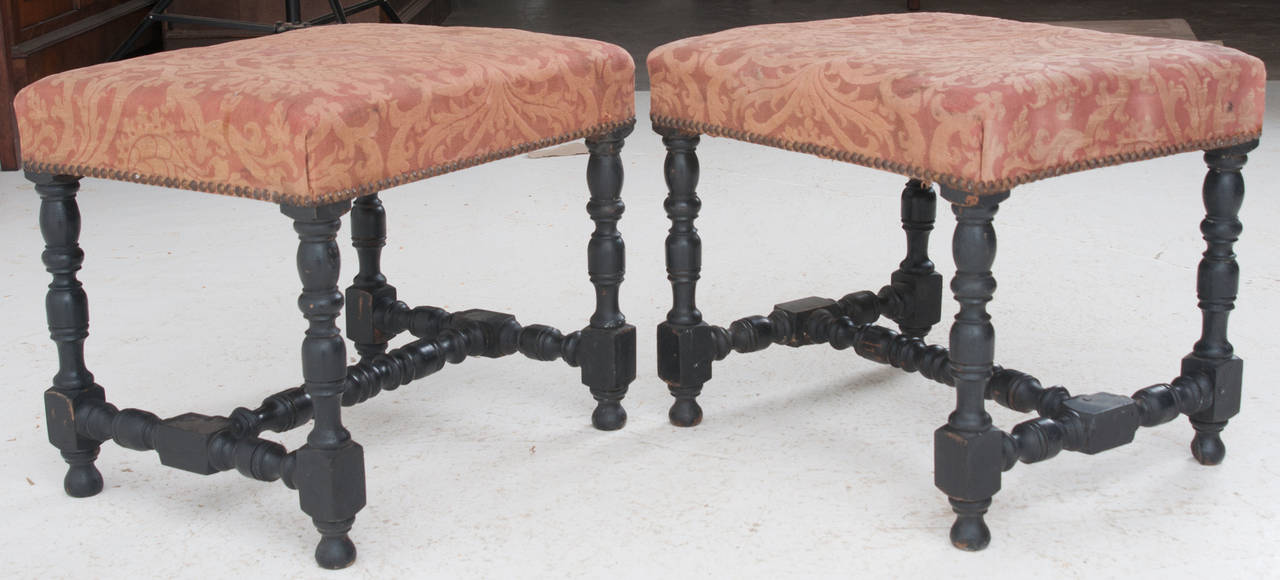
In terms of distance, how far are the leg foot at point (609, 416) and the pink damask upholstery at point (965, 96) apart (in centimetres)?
34

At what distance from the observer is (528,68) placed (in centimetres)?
152

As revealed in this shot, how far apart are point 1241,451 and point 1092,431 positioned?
274 millimetres

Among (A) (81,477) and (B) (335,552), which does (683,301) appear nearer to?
(B) (335,552)

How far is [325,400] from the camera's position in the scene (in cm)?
136

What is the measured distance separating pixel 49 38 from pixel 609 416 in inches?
92.7

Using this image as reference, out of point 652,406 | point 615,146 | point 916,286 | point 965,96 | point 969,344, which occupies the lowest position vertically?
point 652,406

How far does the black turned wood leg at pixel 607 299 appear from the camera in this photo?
5.40 feet

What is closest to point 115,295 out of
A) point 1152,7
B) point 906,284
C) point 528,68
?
point 528,68

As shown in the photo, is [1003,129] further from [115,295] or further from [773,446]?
[115,295]

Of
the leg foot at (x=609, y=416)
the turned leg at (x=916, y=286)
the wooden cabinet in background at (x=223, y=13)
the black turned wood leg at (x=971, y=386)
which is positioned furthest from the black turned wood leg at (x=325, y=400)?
the wooden cabinet in background at (x=223, y=13)

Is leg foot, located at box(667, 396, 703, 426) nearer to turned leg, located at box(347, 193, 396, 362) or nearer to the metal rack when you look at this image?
turned leg, located at box(347, 193, 396, 362)

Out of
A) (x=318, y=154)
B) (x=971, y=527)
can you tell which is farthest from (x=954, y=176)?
(x=318, y=154)

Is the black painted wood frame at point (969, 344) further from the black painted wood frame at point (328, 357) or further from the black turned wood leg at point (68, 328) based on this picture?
the black turned wood leg at point (68, 328)

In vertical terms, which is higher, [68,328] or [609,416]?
[68,328]
